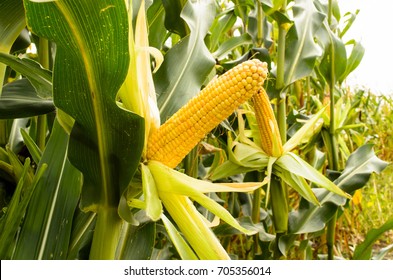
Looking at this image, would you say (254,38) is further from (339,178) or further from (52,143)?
(52,143)

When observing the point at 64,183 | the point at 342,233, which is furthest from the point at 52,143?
the point at 342,233

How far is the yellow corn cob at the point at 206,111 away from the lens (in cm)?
58

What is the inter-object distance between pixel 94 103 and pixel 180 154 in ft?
0.43

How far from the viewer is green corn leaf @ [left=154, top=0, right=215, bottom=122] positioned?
826mm

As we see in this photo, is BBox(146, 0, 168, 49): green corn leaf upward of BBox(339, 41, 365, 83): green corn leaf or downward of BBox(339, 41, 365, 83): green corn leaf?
upward

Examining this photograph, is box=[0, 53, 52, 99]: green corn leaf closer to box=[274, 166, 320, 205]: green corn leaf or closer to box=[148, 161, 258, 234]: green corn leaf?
box=[148, 161, 258, 234]: green corn leaf

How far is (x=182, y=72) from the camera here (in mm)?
877

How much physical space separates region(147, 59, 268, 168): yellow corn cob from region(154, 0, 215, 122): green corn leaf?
0.17 m

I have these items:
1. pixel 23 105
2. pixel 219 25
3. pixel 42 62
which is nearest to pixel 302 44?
pixel 219 25

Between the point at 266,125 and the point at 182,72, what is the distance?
263mm

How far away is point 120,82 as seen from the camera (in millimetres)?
557

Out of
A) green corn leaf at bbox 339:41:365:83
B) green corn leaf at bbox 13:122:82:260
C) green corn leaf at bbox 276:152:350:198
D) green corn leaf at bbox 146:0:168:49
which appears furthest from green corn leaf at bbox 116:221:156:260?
green corn leaf at bbox 339:41:365:83

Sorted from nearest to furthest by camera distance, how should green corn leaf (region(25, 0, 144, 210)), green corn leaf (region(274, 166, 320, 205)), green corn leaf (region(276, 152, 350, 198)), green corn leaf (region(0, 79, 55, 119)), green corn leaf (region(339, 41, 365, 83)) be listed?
green corn leaf (region(25, 0, 144, 210))
green corn leaf (region(0, 79, 55, 119))
green corn leaf (region(276, 152, 350, 198))
green corn leaf (region(274, 166, 320, 205))
green corn leaf (region(339, 41, 365, 83))

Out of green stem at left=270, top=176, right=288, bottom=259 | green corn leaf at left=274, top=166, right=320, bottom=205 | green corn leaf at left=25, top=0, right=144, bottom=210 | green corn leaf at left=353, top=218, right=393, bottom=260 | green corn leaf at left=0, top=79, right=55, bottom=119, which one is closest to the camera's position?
green corn leaf at left=25, top=0, right=144, bottom=210
